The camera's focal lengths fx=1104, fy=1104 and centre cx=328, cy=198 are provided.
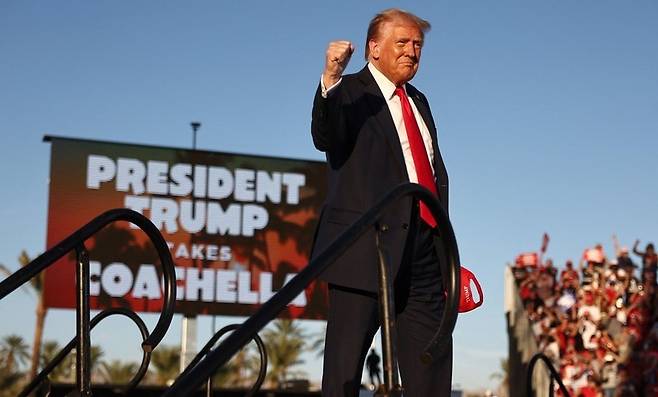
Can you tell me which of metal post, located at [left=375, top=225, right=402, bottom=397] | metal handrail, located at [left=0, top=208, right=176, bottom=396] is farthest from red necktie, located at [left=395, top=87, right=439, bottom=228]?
metal handrail, located at [left=0, top=208, right=176, bottom=396]

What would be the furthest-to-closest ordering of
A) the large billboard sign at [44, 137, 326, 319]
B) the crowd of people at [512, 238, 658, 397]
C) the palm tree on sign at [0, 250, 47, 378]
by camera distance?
1. the palm tree on sign at [0, 250, 47, 378]
2. the large billboard sign at [44, 137, 326, 319]
3. the crowd of people at [512, 238, 658, 397]

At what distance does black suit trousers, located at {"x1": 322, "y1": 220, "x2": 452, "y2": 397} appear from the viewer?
327 centimetres

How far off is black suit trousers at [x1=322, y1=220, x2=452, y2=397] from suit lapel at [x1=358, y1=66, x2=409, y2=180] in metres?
0.24

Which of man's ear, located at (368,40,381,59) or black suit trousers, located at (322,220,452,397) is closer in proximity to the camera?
black suit trousers, located at (322,220,452,397)

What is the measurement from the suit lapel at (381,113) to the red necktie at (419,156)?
2.0 inches

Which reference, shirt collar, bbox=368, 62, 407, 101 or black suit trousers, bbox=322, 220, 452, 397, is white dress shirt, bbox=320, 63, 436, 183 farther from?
black suit trousers, bbox=322, 220, 452, 397

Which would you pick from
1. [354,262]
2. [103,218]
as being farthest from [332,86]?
[103,218]

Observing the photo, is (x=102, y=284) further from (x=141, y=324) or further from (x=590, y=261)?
(x=141, y=324)

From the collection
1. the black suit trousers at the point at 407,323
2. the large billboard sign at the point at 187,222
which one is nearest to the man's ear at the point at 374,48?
the black suit trousers at the point at 407,323

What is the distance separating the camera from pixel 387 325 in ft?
9.38

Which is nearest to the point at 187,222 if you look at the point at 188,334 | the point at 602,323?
the point at 188,334

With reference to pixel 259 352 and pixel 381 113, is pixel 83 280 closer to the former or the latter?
pixel 381 113

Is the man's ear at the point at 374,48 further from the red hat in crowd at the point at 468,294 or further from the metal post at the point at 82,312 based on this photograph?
the metal post at the point at 82,312

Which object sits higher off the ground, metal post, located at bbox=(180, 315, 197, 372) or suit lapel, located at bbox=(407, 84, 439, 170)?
suit lapel, located at bbox=(407, 84, 439, 170)
